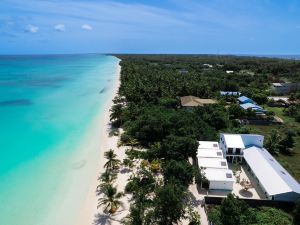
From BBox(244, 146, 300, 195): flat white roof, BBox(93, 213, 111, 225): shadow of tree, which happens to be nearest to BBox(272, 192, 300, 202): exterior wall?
BBox(244, 146, 300, 195): flat white roof

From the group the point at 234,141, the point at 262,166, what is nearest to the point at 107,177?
the point at 234,141

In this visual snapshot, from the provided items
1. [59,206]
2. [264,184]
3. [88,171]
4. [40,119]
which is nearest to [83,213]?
[59,206]

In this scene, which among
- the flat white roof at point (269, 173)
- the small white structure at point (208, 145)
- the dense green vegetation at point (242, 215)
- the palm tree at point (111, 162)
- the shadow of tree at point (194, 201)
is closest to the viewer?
the dense green vegetation at point (242, 215)

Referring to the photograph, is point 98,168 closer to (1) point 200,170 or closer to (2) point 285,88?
(1) point 200,170

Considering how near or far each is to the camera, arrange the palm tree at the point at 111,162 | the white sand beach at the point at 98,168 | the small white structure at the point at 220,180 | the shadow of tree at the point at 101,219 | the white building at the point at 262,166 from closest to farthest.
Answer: the shadow of tree at the point at 101,219
the white sand beach at the point at 98,168
the white building at the point at 262,166
the small white structure at the point at 220,180
the palm tree at the point at 111,162

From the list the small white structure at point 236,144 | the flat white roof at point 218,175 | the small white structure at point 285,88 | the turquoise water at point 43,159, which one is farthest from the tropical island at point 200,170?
the small white structure at point 285,88

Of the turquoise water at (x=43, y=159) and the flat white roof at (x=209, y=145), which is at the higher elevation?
the flat white roof at (x=209, y=145)

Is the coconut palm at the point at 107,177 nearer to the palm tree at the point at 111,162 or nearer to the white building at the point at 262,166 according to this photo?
the palm tree at the point at 111,162
